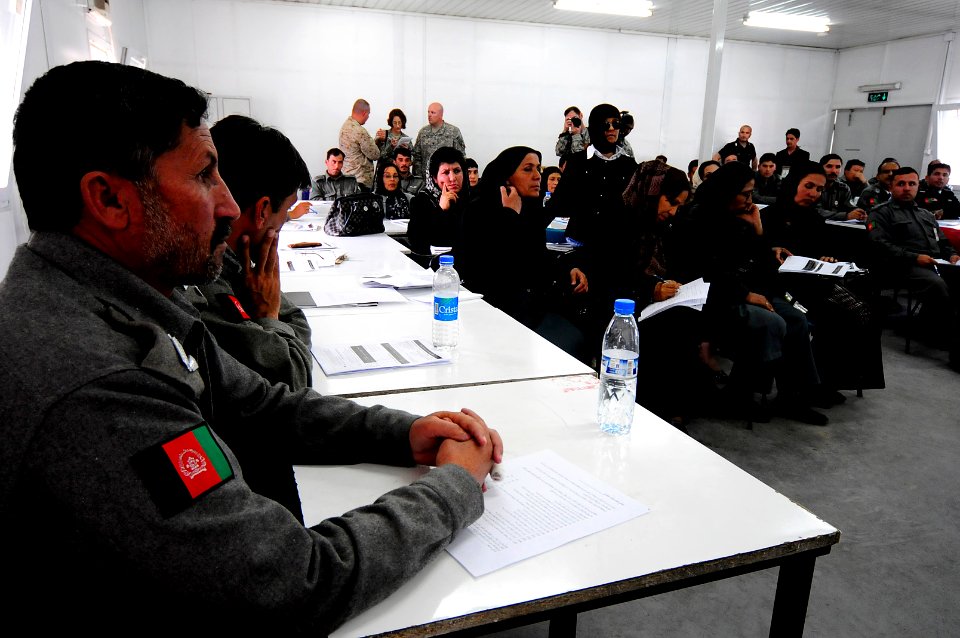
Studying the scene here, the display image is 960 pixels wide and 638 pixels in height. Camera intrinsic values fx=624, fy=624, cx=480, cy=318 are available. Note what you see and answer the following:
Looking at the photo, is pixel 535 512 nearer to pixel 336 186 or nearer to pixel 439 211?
pixel 439 211

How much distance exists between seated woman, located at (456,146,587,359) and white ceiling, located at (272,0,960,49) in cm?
548

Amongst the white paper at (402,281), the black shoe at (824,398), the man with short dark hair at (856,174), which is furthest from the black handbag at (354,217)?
the man with short dark hair at (856,174)

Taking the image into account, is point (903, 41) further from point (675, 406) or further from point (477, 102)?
point (675, 406)

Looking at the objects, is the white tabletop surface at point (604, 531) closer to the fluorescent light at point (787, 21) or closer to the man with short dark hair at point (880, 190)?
the man with short dark hair at point (880, 190)

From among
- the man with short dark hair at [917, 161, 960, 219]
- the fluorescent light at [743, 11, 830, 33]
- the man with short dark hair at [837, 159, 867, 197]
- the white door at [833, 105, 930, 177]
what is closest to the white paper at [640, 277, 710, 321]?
the man with short dark hair at [917, 161, 960, 219]

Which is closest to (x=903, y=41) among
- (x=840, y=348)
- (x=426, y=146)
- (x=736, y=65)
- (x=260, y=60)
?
(x=736, y=65)

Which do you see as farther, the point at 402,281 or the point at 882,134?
the point at 882,134

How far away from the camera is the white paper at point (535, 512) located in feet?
2.96

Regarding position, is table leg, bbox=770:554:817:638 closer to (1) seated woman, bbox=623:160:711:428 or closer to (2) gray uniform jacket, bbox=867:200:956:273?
(1) seated woman, bbox=623:160:711:428

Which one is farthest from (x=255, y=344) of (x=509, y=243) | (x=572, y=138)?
(x=572, y=138)

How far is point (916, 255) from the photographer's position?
4742 mm

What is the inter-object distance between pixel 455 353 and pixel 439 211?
2.25 meters

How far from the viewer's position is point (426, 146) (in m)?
8.05

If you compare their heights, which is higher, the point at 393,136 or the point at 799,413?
the point at 393,136
